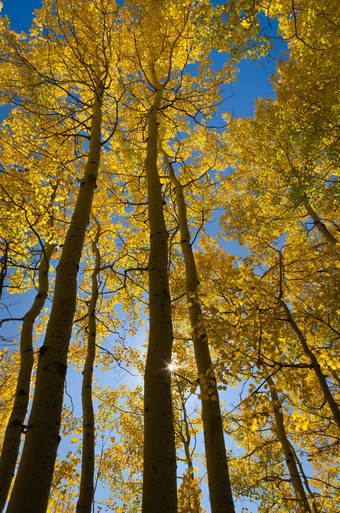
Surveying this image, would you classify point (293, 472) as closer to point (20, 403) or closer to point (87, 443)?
point (87, 443)

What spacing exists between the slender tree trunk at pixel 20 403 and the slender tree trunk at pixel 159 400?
1.36 m

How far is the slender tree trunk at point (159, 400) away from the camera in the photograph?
1755 mm

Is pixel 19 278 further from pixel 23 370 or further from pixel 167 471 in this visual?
pixel 167 471

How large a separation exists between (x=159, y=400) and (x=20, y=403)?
374 centimetres

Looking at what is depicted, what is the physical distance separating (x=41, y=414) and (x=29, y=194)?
5861 millimetres

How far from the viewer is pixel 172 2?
5.30m

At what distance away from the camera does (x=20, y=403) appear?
4754 mm

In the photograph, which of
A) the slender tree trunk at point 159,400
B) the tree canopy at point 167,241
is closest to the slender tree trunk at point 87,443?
the tree canopy at point 167,241

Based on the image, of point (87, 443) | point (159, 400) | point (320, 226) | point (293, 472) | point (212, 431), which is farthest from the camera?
point (320, 226)

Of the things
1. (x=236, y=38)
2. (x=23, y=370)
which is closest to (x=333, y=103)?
(x=236, y=38)

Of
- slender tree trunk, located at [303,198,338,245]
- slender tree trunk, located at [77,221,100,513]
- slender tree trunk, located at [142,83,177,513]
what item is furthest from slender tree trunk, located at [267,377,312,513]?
slender tree trunk, located at [303,198,338,245]

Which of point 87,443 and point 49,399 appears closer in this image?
point 49,399

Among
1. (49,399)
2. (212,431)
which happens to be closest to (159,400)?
(49,399)

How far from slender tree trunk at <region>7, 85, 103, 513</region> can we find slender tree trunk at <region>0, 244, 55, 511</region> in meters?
0.49
